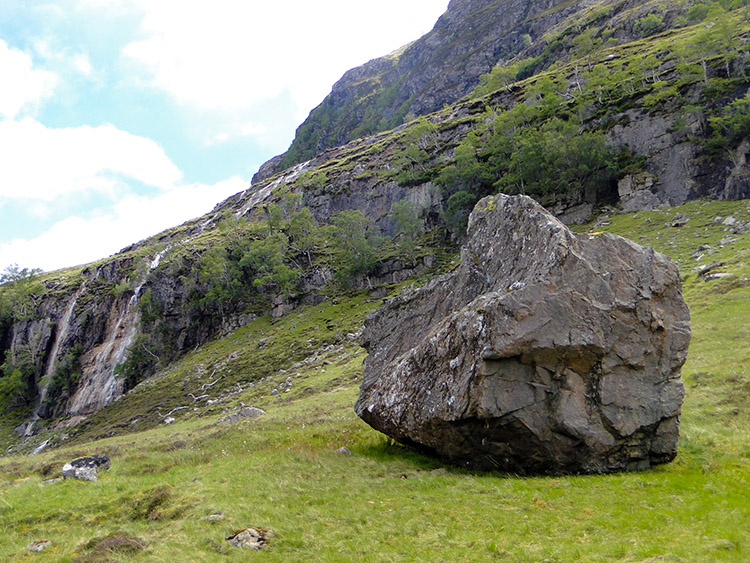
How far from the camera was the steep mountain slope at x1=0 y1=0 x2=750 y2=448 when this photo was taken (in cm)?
6575

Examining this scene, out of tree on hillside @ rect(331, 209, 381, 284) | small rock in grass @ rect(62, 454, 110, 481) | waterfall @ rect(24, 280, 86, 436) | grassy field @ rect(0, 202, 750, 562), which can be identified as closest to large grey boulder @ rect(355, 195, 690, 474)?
grassy field @ rect(0, 202, 750, 562)

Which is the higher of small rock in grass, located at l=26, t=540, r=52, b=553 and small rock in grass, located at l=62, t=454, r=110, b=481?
small rock in grass, located at l=26, t=540, r=52, b=553

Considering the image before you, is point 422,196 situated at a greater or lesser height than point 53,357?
greater

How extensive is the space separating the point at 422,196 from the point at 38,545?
95.0 meters

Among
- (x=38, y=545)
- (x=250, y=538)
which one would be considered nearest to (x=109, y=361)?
(x=38, y=545)

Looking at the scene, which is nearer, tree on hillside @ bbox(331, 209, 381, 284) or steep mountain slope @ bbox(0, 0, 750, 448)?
steep mountain slope @ bbox(0, 0, 750, 448)

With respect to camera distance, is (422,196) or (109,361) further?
(422,196)

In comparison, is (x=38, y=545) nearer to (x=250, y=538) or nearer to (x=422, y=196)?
(x=250, y=538)

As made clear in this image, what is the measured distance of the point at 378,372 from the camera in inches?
757

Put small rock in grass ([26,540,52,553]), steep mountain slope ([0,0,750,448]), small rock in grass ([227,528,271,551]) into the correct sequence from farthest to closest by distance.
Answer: steep mountain slope ([0,0,750,448])
small rock in grass ([26,540,52,553])
small rock in grass ([227,528,271,551])

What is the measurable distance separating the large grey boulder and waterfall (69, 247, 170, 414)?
277 feet

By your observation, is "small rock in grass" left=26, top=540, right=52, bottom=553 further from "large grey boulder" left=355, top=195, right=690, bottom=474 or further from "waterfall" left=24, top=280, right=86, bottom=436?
"waterfall" left=24, top=280, right=86, bottom=436

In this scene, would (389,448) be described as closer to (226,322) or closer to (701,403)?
(701,403)

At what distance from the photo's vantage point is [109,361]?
287ft
